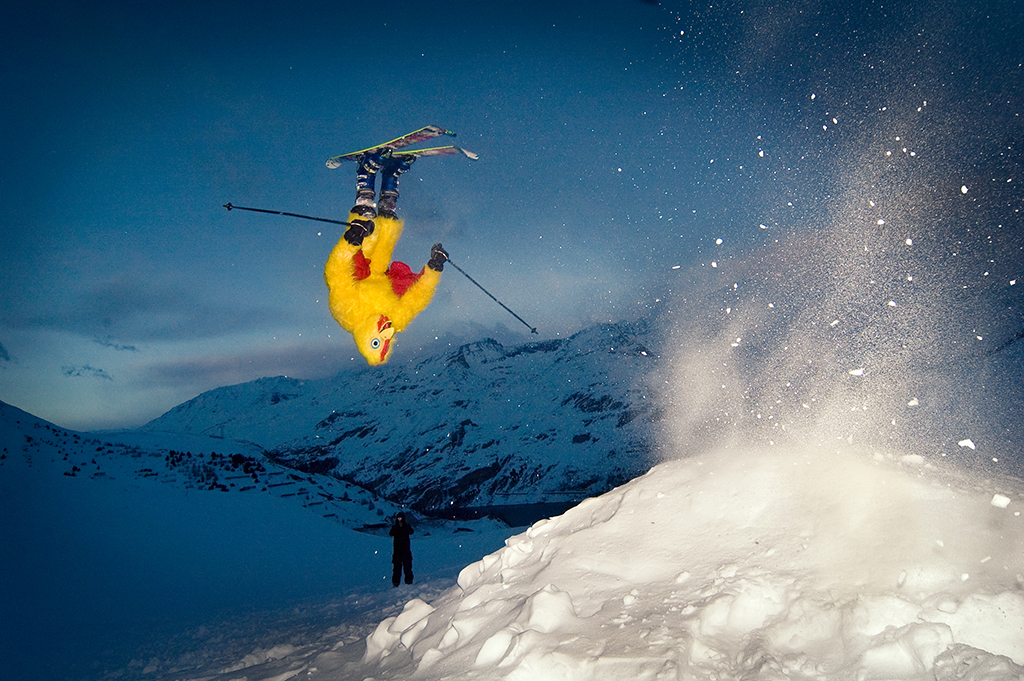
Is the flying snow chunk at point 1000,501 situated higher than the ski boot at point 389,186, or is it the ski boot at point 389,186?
the ski boot at point 389,186

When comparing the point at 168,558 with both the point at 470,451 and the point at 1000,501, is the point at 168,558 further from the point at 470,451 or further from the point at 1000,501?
the point at 470,451

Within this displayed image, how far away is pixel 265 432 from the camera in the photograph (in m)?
190

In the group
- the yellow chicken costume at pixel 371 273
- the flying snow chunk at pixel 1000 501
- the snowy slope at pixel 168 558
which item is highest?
the yellow chicken costume at pixel 371 273

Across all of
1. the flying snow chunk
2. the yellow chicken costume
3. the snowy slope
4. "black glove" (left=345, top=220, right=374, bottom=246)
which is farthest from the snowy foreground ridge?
the snowy slope

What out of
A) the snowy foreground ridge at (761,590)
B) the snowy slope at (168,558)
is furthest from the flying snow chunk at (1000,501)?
the snowy slope at (168,558)

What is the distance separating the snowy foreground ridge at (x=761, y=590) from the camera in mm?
2344

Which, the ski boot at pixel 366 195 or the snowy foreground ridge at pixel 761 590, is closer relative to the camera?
the snowy foreground ridge at pixel 761 590

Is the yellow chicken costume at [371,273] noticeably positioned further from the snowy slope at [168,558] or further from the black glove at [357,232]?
the snowy slope at [168,558]

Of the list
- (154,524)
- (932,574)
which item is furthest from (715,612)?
(154,524)

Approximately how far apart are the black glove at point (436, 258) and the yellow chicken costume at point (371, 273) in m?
0.44

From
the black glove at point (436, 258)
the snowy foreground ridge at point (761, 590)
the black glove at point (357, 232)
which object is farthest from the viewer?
the black glove at point (436, 258)

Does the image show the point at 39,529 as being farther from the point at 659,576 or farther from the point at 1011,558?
the point at 1011,558

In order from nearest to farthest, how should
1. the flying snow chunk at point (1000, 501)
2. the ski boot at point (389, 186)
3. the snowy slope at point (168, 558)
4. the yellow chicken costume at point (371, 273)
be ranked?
the flying snow chunk at point (1000, 501) → the yellow chicken costume at point (371, 273) → the ski boot at point (389, 186) → the snowy slope at point (168, 558)

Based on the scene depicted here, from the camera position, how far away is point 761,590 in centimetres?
288
